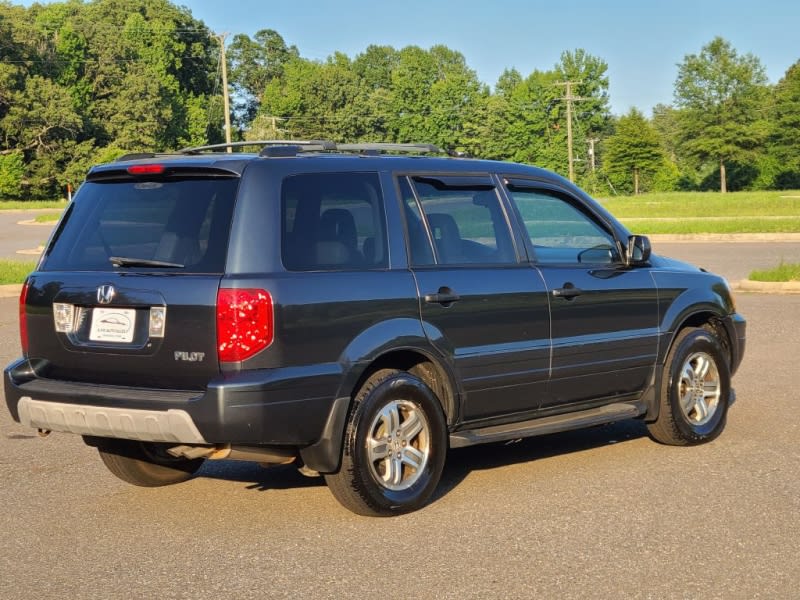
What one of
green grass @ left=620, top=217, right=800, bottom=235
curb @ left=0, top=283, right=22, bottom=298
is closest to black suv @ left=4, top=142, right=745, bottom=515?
curb @ left=0, top=283, right=22, bottom=298

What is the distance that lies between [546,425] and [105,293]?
261 cm

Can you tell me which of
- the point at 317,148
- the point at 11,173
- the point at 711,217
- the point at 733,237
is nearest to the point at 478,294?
the point at 317,148

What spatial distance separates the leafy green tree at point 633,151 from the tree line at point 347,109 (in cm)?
13

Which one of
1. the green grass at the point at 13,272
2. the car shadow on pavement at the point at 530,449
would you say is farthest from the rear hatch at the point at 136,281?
the green grass at the point at 13,272

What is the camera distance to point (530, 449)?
25.9ft

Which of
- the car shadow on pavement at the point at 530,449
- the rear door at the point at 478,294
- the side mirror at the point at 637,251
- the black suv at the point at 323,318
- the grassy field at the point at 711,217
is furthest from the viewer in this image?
the grassy field at the point at 711,217

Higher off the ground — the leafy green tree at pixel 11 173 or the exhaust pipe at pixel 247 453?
the leafy green tree at pixel 11 173

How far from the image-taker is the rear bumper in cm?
546

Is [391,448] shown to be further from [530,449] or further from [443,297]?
[530,449]

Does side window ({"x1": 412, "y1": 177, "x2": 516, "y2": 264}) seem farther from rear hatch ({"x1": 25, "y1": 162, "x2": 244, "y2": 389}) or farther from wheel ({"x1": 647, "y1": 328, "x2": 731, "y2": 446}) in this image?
wheel ({"x1": 647, "y1": 328, "x2": 731, "y2": 446})

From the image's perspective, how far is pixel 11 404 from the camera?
6246 mm

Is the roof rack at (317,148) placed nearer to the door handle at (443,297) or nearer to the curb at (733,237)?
the door handle at (443,297)

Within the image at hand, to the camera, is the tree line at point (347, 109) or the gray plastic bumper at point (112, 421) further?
the tree line at point (347, 109)

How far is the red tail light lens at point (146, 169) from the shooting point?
19.9ft
